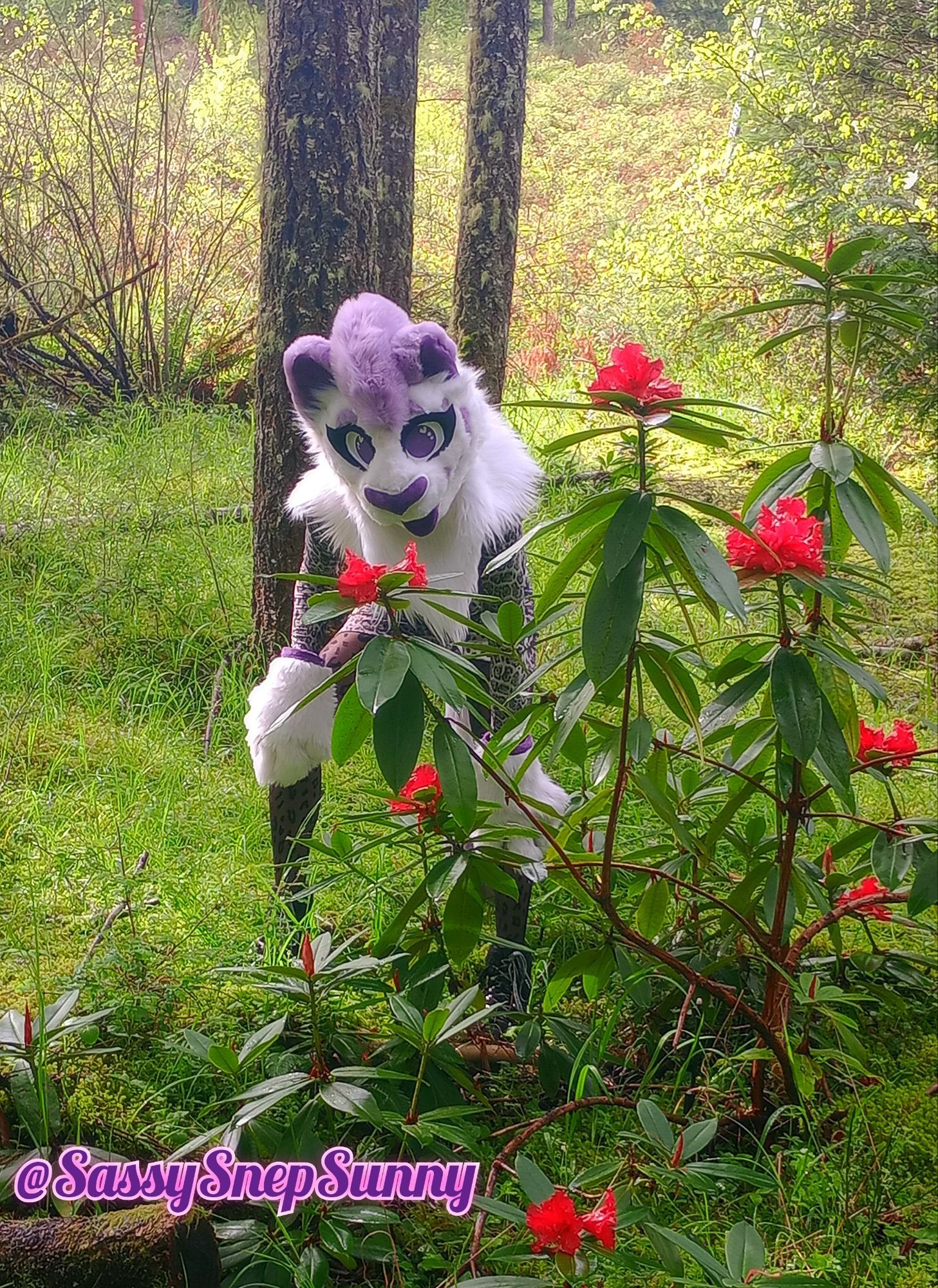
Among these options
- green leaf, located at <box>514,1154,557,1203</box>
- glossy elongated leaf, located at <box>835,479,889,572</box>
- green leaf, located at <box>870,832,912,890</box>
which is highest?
glossy elongated leaf, located at <box>835,479,889,572</box>

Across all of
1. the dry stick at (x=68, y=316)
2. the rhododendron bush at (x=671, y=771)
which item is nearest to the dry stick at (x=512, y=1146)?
the rhododendron bush at (x=671, y=771)

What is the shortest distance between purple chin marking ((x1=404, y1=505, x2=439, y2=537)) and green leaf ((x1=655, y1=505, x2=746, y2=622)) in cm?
52

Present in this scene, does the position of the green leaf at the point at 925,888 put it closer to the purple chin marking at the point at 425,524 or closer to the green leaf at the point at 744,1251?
the green leaf at the point at 744,1251

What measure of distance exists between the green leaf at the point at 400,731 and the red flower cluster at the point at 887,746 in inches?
21.2

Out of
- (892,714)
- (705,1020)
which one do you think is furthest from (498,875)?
(892,714)

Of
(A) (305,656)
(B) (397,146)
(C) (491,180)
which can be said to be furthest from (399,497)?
(C) (491,180)

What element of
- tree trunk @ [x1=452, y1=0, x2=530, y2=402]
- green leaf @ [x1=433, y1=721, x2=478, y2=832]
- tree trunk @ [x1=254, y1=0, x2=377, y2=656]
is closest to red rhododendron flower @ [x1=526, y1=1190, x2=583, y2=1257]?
green leaf @ [x1=433, y1=721, x2=478, y2=832]

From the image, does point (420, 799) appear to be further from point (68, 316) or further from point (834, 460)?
point (68, 316)

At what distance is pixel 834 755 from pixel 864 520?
25cm

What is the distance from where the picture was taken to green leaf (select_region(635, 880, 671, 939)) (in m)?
1.31

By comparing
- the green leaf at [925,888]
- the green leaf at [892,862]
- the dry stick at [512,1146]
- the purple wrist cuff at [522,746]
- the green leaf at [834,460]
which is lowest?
the dry stick at [512,1146]

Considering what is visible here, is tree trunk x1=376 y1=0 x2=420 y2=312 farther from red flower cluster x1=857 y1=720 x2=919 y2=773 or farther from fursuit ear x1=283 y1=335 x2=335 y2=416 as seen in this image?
red flower cluster x1=857 y1=720 x2=919 y2=773

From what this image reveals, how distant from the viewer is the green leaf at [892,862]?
117cm

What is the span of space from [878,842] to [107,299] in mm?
4039
